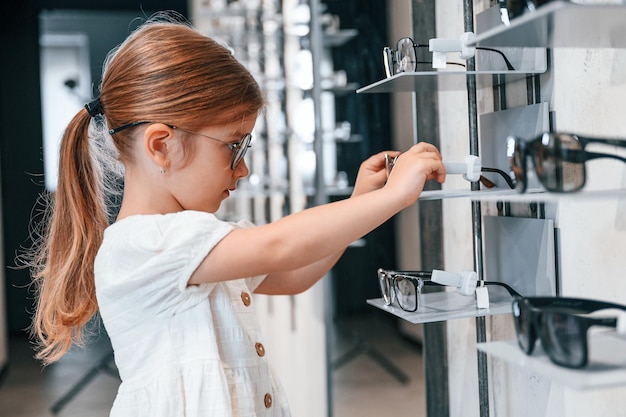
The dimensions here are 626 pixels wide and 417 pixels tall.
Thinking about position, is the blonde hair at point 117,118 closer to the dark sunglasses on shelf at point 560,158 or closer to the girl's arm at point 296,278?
the girl's arm at point 296,278

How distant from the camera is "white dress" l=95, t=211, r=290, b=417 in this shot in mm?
1230

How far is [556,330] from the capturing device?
2.93ft

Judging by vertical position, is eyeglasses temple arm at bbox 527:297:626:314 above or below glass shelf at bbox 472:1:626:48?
below

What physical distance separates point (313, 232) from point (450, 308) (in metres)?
0.33

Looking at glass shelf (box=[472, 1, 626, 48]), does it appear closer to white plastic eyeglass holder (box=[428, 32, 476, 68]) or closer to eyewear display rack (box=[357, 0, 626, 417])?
eyewear display rack (box=[357, 0, 626, 417])

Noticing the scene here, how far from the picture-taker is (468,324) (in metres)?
1.83

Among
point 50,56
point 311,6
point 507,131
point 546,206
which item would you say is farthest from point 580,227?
point 50,56

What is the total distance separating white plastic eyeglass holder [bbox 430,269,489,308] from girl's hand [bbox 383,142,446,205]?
0.18 metres

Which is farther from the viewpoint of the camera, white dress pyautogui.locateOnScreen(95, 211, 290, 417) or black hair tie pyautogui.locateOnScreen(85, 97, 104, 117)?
black hair tie pyautogui.locateOnScreen(85, 97, 104, 117)

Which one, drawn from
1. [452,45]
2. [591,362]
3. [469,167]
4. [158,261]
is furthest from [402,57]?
[591,362]

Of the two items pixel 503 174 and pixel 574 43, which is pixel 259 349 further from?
pixel 574 43

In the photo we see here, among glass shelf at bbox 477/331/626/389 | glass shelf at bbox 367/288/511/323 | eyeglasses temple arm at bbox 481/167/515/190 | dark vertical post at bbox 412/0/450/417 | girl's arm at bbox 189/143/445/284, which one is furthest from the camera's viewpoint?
dark vertical post at bbox 412/0/450/417

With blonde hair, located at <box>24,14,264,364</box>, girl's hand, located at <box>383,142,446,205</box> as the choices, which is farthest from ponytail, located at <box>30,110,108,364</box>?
girl's hand, located at <box>383,142,446,205</box>

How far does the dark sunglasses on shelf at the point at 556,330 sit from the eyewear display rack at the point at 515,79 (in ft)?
0.05
